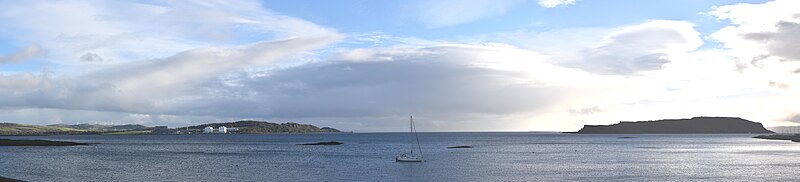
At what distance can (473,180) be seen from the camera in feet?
233

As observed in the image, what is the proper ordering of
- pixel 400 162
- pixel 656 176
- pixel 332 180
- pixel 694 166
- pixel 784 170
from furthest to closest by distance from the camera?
pixel 400 162, pixel 694 166, pixel 784 170, pixel 656 176, pixel 332 180

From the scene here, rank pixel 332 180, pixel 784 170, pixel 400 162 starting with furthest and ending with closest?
pixel 400 162 → pixel 784 170 → pixel 332 180

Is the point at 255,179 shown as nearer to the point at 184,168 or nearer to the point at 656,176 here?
the point at 184,168

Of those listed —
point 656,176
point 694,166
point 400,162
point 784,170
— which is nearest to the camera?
point 656,176

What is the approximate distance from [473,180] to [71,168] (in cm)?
4875

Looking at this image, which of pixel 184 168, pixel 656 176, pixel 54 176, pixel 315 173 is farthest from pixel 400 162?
pixel 54 176

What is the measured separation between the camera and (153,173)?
255 ft

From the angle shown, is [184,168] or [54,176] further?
[184,168]

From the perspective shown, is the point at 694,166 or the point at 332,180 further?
the point at 694,166

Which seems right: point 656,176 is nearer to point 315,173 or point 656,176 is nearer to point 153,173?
point 315,173

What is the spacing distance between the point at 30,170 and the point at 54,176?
8.83 m

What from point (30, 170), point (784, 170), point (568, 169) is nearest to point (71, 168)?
point (30, 170)

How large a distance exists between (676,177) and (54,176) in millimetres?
64879

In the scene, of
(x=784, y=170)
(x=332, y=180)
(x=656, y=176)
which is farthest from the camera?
(x=784, y=170)
